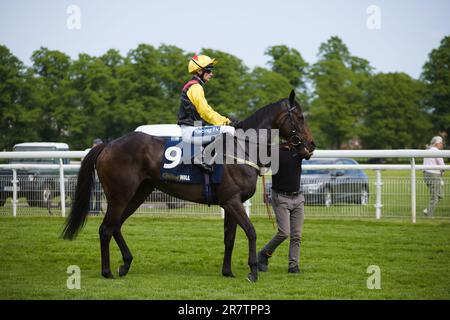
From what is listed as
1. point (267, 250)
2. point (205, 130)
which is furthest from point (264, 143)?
point (267, 250)

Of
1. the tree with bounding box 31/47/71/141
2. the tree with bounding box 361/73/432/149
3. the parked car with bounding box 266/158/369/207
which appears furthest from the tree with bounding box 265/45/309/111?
the parked car with bounding box 266/158/369/207

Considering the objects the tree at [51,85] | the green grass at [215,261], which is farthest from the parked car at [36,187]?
the tree at [51,85]

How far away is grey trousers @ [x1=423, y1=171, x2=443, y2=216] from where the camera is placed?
11040mm

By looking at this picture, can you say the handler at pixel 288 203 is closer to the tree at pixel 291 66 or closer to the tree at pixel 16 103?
the tree at pixel 16 103

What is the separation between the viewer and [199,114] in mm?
6934

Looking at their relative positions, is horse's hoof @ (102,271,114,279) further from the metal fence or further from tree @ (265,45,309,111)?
tree @ (265,45,309,111)

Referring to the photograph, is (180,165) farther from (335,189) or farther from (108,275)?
(335,189)

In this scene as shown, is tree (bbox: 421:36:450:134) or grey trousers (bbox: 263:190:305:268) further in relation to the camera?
tree (bbox: 421:36:450:134)

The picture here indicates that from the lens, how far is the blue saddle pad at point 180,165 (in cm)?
691

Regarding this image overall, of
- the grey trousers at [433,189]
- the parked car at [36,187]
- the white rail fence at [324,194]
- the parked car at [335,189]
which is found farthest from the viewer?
the parked car at [36,187]

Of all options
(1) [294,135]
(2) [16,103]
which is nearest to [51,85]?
(2) [16,103]

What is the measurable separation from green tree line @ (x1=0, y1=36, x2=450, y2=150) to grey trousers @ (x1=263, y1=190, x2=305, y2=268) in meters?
36.1

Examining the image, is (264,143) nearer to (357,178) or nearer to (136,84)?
(357,178)

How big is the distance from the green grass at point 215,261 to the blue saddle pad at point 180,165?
1155mm
